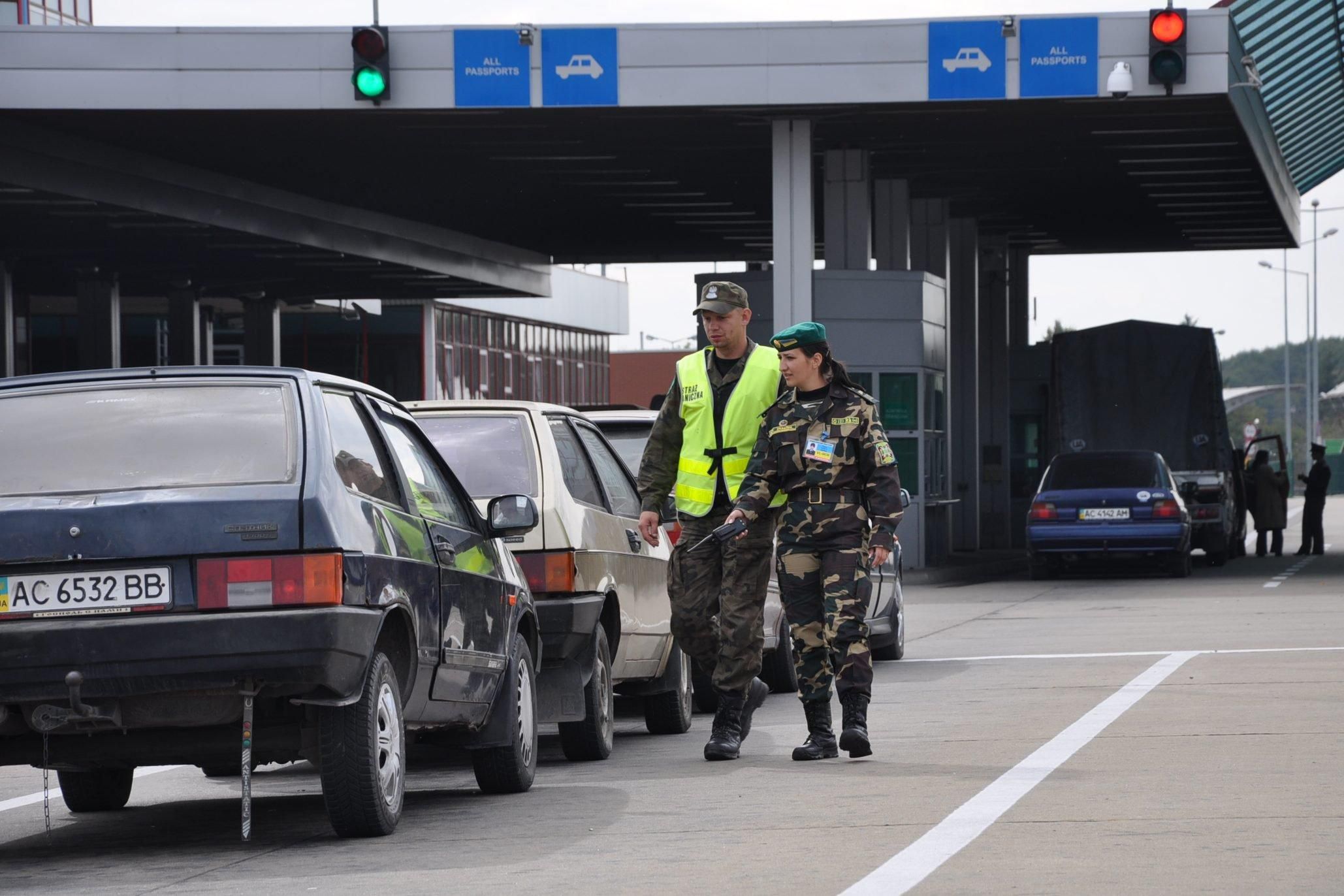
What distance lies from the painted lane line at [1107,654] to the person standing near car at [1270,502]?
19.3 m

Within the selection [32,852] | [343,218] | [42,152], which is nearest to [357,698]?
[32,852]

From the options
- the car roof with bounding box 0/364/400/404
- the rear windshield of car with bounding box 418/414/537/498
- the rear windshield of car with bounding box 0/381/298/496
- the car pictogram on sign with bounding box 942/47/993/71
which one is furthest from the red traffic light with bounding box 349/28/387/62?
the rear windshield of car with bounding box 0/381/298/496

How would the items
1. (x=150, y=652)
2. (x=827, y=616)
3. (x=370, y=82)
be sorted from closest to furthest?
(x=150, y=652) < (x=827, y=616) < (x=370, y=82)

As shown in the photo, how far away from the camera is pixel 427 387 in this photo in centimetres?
5644

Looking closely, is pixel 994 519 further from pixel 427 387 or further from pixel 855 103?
pixel 427 387

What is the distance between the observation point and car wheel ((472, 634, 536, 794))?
8.55 meters

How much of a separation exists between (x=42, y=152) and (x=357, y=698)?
21228 mm

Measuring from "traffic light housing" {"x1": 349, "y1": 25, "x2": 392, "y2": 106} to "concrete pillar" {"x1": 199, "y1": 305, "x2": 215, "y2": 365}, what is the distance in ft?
82.0

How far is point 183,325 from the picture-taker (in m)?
45.4

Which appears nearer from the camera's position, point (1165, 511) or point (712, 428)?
point (712, 428)

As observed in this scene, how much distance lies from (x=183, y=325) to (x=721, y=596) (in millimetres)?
37551

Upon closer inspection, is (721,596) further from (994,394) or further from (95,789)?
(994,394)

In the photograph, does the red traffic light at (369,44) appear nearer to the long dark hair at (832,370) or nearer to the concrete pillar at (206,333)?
the long dark hair at (832,370)

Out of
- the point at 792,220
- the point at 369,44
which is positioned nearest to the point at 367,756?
the point at 369,44
